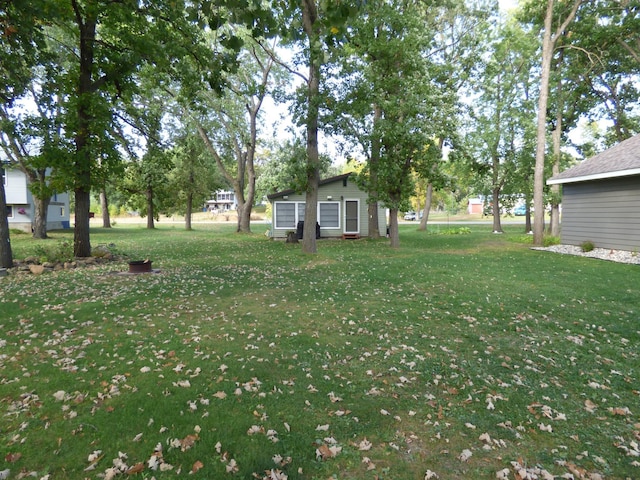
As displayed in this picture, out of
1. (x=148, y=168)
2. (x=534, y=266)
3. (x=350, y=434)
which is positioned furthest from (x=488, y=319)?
(x=148, y=168)

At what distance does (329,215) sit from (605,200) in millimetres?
12837

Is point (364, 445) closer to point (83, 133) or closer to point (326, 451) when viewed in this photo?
point (326, 451)

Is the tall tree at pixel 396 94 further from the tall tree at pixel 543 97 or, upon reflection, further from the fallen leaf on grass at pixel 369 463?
the fallen leaf on grass at pixel 369 463

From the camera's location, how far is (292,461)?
2.66 meters

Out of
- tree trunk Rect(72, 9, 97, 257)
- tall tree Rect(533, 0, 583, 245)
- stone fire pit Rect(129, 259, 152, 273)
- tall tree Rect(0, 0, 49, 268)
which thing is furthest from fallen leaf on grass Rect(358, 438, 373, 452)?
tall tree Rect(533, 0, 583, 245)

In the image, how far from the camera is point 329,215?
864 inches

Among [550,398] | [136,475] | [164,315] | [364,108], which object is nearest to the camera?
[136,475]

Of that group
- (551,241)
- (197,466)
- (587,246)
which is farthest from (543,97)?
(197,466)

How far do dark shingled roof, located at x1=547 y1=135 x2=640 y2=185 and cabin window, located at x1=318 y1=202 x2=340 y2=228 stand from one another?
35.0ft

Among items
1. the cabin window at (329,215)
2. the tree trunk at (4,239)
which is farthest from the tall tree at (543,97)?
the tree trunk at (4,239)

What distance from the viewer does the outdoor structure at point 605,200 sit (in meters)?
12.6

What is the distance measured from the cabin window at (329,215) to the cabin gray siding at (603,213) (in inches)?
437

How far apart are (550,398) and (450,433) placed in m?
1.29

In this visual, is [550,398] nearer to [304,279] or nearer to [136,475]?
[136,475]
